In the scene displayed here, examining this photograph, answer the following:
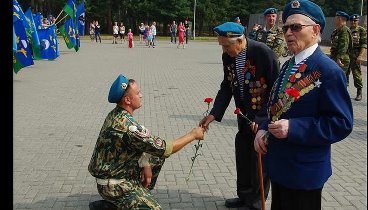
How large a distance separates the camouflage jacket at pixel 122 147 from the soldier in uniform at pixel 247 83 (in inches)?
29.1

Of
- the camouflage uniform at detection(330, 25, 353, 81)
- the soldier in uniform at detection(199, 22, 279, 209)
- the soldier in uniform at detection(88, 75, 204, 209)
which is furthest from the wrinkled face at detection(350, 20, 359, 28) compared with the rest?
the soldier in uniform at detection(88, 75, 204, 209)

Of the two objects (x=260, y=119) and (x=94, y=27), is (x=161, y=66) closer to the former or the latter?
(x=260, y=119)

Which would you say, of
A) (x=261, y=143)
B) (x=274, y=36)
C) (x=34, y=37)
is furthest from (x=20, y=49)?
(x=261, y=143)

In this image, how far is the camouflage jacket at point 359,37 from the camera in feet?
29.4

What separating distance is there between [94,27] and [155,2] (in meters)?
18.5

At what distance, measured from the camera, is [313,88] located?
2217 mm

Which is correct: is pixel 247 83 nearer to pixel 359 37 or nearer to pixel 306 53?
pixel 306 53

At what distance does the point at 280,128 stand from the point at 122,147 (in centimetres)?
131

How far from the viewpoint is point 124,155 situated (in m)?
3.11

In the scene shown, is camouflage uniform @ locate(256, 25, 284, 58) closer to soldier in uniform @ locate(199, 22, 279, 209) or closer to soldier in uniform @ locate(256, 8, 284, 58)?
soldier in uniform @ locate(256, 8, 284, 58)

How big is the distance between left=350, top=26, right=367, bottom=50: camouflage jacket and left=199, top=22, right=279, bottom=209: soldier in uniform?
6.21m

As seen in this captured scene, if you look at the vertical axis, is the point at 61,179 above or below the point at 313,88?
below

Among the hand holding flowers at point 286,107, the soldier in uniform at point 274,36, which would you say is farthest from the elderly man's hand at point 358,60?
the hand holding flowers at point 286,107

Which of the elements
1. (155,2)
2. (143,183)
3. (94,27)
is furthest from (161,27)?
(143,183)
